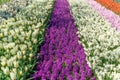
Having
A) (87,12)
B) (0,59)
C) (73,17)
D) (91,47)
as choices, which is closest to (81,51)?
(91,47)

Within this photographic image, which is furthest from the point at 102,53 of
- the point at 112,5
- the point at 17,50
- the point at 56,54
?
the point at 112,5

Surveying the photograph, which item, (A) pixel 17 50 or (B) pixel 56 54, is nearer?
(A) pixel 17 50

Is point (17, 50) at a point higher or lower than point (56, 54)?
higher

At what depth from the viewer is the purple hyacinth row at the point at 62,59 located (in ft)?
20.0

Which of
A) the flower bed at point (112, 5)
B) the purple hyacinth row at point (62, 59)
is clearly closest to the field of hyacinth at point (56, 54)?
the purple hyacinth row at point (62, 59)

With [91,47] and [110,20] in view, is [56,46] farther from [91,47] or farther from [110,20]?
[110,20]

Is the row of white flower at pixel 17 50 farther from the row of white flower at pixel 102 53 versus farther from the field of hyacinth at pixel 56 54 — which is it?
the row of white flower at pixel 102 53

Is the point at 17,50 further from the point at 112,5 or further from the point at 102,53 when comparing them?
the point at 112,5

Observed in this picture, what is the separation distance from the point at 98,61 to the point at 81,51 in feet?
2.35

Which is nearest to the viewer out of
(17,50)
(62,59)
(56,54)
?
(17,50)

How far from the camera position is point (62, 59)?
7.00m

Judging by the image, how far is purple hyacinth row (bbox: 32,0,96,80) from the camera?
6.10 metres

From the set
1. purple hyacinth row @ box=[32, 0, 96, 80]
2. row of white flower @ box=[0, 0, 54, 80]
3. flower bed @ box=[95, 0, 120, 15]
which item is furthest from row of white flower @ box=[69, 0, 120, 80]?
flower bed @ box=[95, 0, 120, 15]

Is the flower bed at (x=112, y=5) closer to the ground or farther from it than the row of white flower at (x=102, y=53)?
closer to the ground
